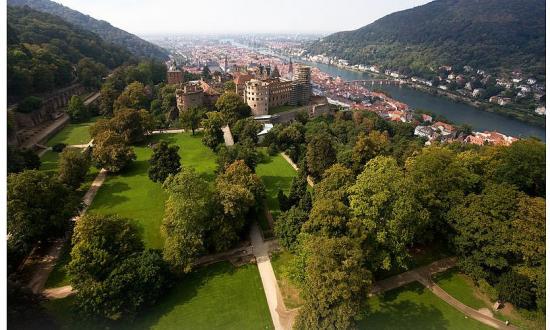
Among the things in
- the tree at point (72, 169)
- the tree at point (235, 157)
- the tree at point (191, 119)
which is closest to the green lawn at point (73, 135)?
the tree at point (191, 119)

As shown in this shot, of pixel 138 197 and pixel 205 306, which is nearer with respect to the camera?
pixel 205 306

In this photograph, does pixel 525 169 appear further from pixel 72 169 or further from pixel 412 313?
pixel 72 169

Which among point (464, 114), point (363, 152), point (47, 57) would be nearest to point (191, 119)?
point (363, 152)

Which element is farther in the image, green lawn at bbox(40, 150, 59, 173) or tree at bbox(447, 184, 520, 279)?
green lawn at bbox(40, 150, 59, 173)

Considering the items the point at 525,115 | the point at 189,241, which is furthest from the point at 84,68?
the point at 525,115

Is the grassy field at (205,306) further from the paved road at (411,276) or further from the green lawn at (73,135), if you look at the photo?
the green lawn at (73,135)

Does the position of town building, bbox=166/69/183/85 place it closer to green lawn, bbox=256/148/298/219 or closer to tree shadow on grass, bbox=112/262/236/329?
green lawn, bbox=256/148/298/219

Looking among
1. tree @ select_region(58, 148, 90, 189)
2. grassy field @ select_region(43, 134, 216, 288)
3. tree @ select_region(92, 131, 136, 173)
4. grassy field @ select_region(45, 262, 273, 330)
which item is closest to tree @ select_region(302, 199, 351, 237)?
grassy field @ select_region(45, 262, 273, 330)
